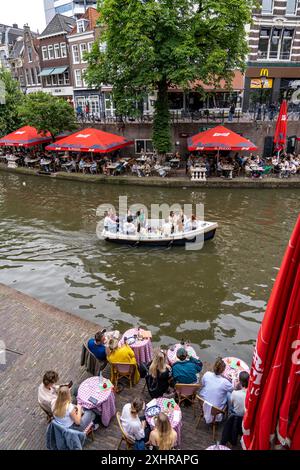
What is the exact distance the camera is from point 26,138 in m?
28.5

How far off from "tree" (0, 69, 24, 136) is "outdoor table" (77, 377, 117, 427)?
31118mm

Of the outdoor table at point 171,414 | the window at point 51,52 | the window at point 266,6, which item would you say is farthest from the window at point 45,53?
the outdoor table at point 171,414

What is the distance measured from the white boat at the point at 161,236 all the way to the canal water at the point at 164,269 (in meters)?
0.36

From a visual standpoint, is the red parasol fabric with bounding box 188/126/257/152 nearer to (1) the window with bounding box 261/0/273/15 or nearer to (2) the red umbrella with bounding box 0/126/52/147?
(1) the window with bounding box 261/0/273/15

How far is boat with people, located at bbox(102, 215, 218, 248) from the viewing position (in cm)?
1389

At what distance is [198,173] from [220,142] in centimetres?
241

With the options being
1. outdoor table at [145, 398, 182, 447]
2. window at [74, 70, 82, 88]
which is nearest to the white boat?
outdoor table at [145, 398, 182, 447]

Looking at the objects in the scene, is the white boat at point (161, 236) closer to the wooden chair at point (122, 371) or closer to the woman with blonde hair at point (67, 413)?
the wooden chair at point (122, 371)

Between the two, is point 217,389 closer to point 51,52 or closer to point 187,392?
point 187,392

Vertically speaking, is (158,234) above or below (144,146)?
below

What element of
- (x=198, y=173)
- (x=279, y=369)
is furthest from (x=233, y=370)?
(x=198, y=173)

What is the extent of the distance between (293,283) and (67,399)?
4076mm

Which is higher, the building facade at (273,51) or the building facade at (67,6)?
the building facade at (67,6)

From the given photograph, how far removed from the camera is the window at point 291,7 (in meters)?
27.9
